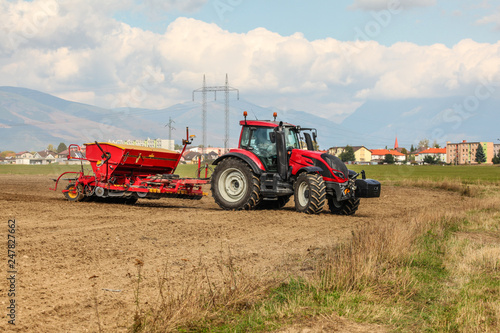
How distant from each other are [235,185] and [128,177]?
12.4 ft

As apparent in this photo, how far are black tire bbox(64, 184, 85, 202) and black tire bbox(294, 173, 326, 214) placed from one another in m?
7.38

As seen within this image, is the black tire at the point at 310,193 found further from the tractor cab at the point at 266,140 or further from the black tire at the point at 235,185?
the black tire at the point at 235,185

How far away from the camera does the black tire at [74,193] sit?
56.0ft

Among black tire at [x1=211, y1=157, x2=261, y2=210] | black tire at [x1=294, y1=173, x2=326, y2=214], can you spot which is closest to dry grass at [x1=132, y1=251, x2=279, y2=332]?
black tire at [x1=294, y1=173, x2=326, y2=214]

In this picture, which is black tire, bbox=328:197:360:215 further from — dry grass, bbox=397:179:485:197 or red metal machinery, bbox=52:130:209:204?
dry grass, bbox=397:179:485:197

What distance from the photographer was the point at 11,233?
9.82 meters

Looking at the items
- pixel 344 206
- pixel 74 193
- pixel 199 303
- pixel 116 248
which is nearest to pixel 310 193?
pixel 344 206

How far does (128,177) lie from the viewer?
1705 centimetres

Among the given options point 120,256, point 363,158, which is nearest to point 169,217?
point 120,256

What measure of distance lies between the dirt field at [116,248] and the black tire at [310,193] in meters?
0.32

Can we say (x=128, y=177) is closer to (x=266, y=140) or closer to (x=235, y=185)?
(x=235, y=185)

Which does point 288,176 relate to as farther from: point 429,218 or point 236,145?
point 429,218

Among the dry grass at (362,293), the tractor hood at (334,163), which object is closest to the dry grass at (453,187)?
the tractor hood at (334,163)

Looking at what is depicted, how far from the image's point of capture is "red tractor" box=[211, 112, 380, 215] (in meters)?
14.4
